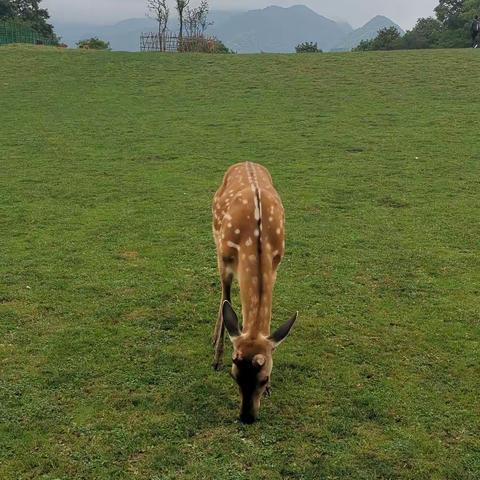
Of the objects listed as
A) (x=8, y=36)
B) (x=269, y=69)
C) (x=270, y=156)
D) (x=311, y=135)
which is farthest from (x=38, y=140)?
(x=8, y=36)

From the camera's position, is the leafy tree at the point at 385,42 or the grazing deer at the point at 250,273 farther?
the leafy tree at the point at 385,42

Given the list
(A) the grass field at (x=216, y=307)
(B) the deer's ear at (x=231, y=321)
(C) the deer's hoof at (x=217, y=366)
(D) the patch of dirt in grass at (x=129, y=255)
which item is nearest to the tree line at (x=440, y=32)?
(A) the grass field at (x=216, y=307)

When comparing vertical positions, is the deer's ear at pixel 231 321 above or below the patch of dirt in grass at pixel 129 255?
above

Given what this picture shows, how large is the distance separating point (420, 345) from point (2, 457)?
397 centimetres

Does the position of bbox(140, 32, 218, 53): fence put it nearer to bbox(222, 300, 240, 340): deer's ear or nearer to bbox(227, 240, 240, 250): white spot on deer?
bbox(227, 240, 240, 250): white spot on deer

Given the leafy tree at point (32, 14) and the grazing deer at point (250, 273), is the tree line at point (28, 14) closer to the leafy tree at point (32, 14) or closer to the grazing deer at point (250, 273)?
the leafy tree at point (32, 14)

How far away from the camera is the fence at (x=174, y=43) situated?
37125mm

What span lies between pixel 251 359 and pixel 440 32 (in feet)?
176

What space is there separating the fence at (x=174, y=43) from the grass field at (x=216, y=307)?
70.3 ft

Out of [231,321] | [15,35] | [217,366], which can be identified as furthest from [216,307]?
[15,35]

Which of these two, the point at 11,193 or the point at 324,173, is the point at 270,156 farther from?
the point at 11,193

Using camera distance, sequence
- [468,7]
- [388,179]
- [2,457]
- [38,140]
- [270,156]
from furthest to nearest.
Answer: [468,7], [38,140], [270,156], [388,179], [2,457]

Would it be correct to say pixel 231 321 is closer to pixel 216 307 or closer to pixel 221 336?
pixel 221 336

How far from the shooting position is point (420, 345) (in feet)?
20.2
